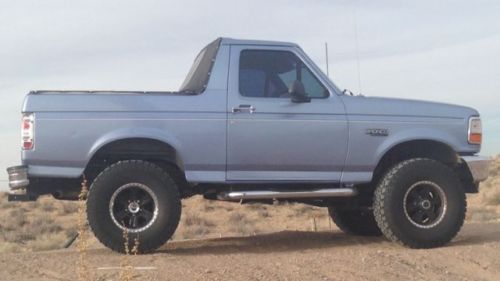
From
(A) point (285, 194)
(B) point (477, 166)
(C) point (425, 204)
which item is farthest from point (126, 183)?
(B) point (477, 166)

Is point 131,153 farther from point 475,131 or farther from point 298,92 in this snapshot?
point 475,131

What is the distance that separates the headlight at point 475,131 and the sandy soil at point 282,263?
1.19 m

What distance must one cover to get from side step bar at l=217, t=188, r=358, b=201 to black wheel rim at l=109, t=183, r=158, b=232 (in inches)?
33.0

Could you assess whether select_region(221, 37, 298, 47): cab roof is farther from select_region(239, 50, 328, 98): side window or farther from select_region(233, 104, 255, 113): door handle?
select_region(233, 104, 255, 113): door handle

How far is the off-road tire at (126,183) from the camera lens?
734cm

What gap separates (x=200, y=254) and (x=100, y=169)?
4.59 feet

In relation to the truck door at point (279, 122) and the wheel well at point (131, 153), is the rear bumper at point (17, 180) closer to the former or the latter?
the wheel well at point (131, 153)

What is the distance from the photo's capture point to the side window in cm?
806

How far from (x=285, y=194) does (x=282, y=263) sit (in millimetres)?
1125

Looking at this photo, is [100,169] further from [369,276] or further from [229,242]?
[369,276]

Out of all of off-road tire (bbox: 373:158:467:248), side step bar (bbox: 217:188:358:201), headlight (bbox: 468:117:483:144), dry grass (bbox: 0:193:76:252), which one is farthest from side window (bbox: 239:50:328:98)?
dry grass (bbox: 0:193:76:252)

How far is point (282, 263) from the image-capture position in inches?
272

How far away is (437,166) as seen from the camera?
320 inches

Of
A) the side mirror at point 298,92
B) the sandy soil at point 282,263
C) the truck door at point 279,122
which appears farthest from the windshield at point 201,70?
the sandy soil at point 282,263
